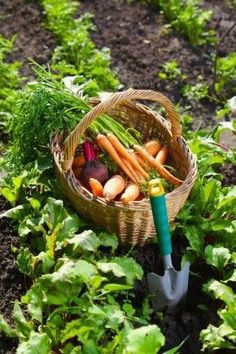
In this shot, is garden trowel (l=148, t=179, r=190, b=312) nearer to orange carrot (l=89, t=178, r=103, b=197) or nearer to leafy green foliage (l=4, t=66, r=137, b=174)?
orange carrot (l=89, t=178, r=103, b=197)

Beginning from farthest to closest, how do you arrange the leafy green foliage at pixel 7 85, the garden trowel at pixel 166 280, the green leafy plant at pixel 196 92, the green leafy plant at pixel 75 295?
the green leafy plant at pixel 196 92
the leafy green foliage at pixel 7 85
the garden trowel at pixel 166 280
the green leafy plant at pixel 75 295

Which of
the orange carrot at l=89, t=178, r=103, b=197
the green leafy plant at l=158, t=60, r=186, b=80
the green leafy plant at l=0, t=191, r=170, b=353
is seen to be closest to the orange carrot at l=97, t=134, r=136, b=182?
the orange carrot at l=89, t=178, r=103, b=197

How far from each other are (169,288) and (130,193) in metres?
0.56

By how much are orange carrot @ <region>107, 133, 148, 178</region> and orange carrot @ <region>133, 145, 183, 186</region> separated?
3.1 inches

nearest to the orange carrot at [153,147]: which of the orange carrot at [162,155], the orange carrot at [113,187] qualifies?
the orange carrot at [162,155]

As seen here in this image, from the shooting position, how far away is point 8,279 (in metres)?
3.70

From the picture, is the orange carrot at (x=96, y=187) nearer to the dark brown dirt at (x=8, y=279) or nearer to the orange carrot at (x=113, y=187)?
the orange carrot at (x=113, y=187)

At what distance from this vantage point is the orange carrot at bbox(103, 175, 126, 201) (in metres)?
3.64

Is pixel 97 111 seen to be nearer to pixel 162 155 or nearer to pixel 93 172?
pixel 93 172

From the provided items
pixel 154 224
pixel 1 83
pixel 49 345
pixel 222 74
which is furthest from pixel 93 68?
pixel 49 345

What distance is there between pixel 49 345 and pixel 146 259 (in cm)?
100

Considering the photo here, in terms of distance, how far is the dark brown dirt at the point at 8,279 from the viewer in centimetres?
335

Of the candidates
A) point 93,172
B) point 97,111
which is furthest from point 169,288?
point 97,111

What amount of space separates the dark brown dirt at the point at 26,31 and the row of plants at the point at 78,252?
5.57 feet
